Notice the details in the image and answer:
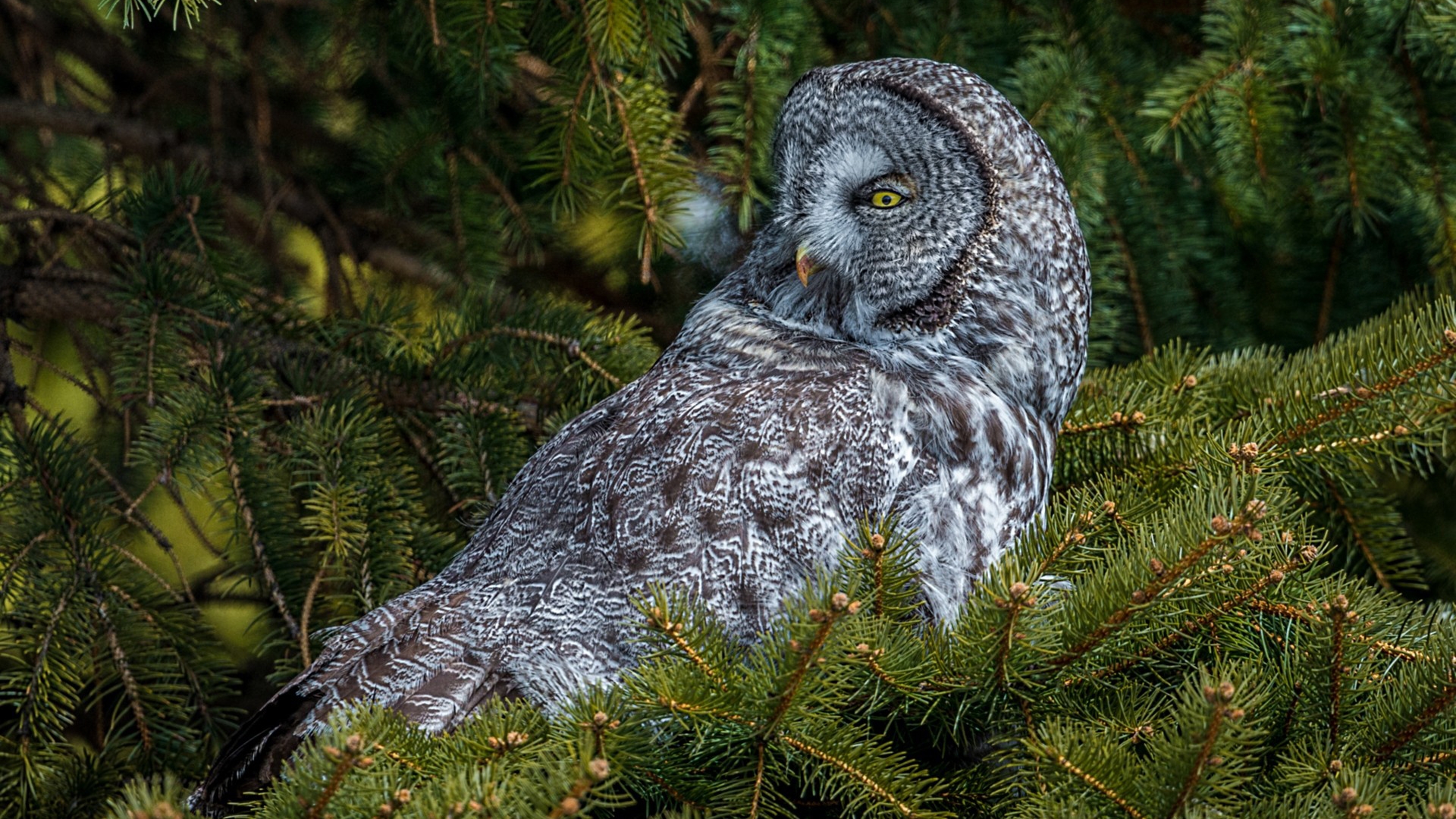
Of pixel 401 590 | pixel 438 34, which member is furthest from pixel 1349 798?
pixel 438 34

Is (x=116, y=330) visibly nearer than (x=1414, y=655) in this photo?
No

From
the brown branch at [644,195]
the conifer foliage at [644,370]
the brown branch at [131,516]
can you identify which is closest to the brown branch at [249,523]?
the conifer foliage at [644,370]

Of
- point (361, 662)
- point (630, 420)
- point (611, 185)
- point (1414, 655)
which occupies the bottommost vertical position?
point (1414, 655)

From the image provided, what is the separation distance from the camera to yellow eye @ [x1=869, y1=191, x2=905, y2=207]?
229 centimetres

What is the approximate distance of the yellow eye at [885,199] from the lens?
2291 mm

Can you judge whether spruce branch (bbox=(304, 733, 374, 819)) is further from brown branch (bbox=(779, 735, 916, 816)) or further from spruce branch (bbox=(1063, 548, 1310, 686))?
spruce branch (bbox=(1063, 548, 1310, 686))

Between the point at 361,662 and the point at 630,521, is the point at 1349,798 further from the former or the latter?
the point at 361,662

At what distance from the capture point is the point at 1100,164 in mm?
3010

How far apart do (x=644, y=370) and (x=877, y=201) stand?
2.69 ft

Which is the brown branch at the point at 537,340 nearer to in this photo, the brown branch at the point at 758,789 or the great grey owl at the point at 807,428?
the great grey owl at the point at 807,428

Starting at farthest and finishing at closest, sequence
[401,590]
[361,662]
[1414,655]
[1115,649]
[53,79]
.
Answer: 1. [53,79]
2. [401,590]
3. [361,662]
4. [1414,655]
5. [1115,649]

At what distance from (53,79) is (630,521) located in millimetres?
2714

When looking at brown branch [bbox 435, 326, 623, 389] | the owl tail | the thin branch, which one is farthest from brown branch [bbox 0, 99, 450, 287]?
the thin branch

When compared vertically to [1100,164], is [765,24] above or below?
above
